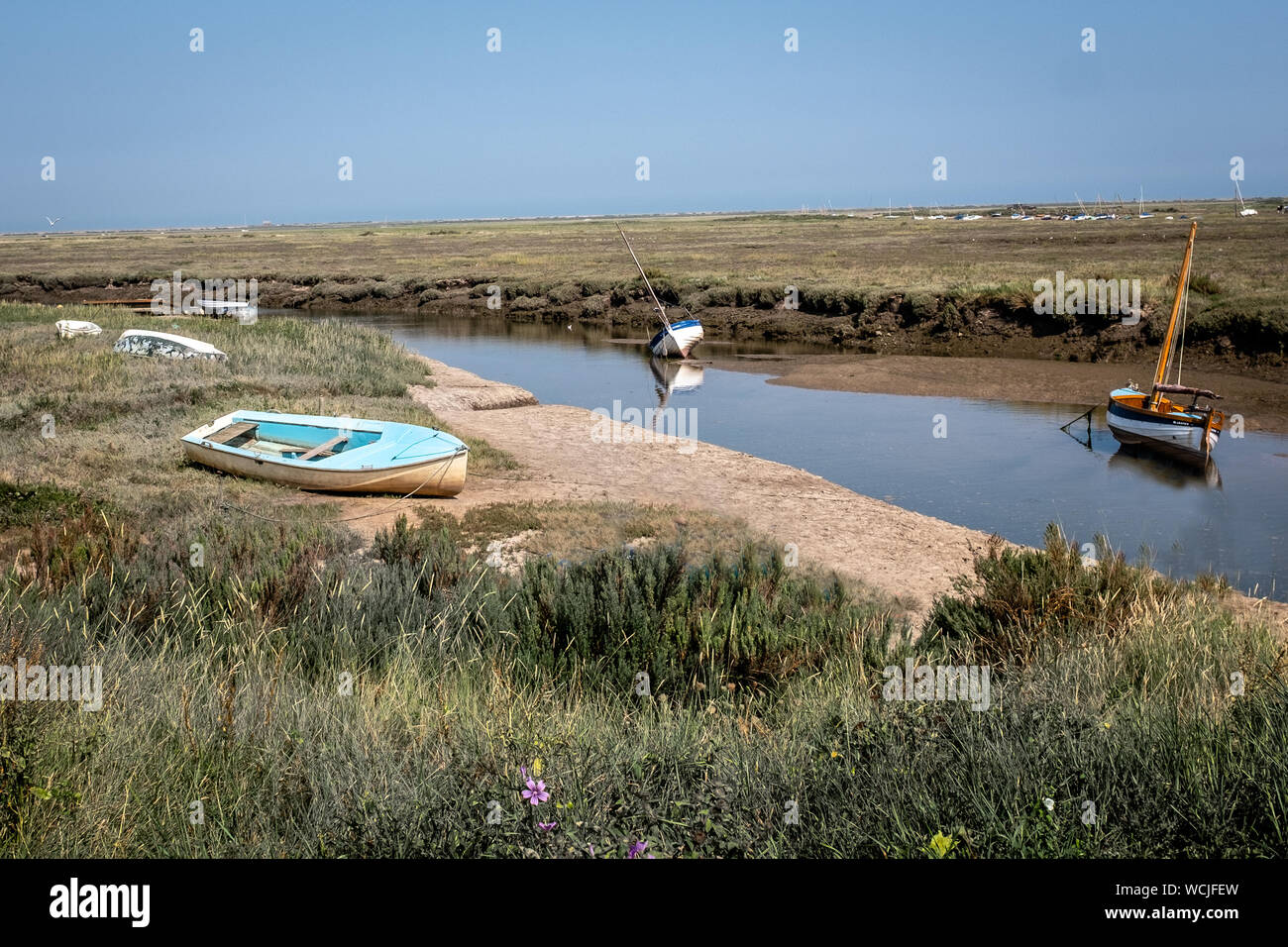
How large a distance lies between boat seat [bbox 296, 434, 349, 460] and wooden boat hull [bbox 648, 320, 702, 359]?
67.1 ft

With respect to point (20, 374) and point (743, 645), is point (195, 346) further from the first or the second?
point (743, 645)

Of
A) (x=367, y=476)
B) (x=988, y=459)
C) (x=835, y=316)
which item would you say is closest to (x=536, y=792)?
(x=367, y=476)

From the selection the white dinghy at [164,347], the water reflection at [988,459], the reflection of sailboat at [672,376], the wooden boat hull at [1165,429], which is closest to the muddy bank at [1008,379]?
the water reflection at [988,459]

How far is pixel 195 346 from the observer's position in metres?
23.8

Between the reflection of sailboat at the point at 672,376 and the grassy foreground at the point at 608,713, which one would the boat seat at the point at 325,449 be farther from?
the reflection of sailboat at the point at 672,376

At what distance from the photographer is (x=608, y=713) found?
533cm

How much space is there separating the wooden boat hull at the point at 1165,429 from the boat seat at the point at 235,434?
638 inches

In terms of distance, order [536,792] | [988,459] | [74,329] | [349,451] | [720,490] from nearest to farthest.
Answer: [536,792]
[349,451]
[720,490]
[988,459]
[74,329]

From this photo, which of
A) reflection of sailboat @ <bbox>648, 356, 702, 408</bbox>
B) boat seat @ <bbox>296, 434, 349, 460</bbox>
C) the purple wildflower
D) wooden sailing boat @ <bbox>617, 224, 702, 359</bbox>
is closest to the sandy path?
boat seat @ <bbox>296, 434, 349, 460</bbox>

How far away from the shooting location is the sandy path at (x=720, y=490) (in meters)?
12.0

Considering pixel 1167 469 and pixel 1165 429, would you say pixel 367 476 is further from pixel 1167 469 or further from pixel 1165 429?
pixel 1165 429

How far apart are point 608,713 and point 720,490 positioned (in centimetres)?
1098

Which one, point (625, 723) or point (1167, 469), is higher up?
point (625, 723)
